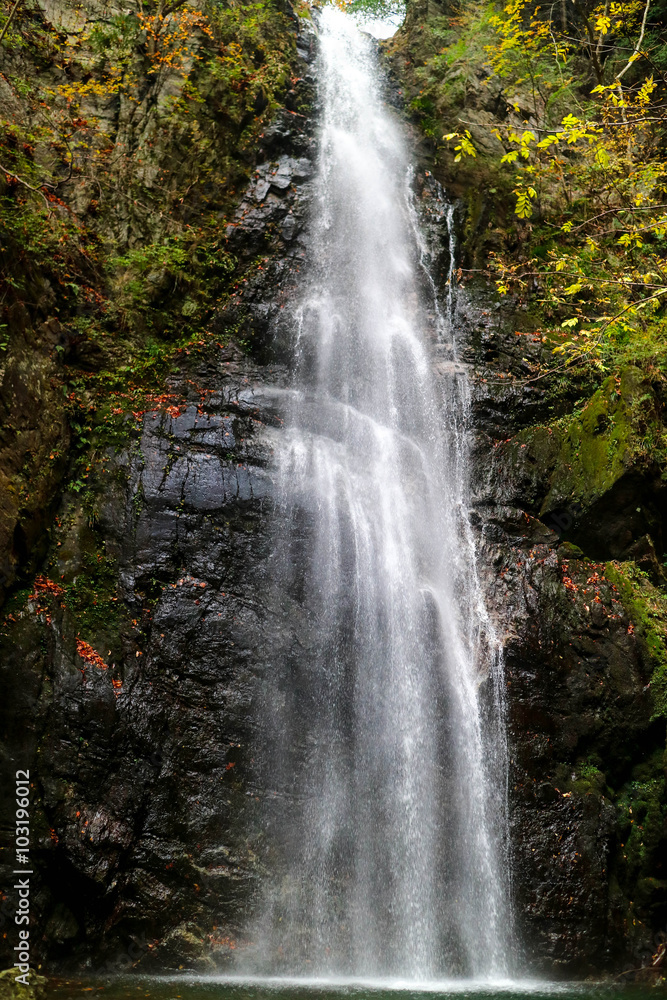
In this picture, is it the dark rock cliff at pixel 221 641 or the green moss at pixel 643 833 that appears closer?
the dark rock cliff at pixel 221 641

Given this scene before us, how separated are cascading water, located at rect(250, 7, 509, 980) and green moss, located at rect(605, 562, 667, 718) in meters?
1.84

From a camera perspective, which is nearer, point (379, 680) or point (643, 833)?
point (643, 833)

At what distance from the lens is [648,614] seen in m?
8.13

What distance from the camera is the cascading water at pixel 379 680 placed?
6566 mm

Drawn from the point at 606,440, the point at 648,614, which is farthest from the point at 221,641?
the point at 606,440

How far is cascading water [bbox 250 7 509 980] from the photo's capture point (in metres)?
6.57

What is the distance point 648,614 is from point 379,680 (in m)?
3.60

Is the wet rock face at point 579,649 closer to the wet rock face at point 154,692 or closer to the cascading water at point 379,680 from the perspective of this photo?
the cascading water at point 379,680

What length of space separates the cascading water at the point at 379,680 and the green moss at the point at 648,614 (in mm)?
1840

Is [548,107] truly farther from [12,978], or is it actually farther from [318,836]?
[12,978]

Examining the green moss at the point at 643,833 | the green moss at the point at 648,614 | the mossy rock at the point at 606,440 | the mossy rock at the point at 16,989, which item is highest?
the mossy rock at the point at 606,440

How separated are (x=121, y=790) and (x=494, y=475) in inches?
253

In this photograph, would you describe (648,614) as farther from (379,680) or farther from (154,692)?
(154,692)

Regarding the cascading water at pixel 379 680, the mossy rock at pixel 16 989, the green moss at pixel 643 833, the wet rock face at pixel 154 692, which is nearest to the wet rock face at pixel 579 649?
the green moss at pixel 643 833
